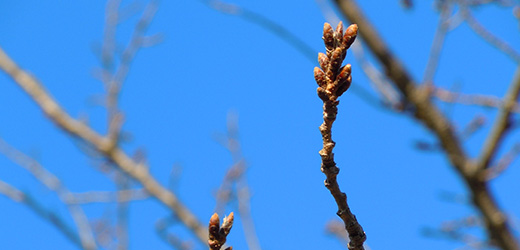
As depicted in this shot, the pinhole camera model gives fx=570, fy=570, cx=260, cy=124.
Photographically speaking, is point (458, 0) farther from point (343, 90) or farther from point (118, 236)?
point (118, 236)

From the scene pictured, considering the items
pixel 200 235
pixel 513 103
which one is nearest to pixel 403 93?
pixel 513 103

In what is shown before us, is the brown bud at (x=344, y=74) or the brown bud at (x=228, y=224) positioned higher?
the brown bud at (x=344, y=74)

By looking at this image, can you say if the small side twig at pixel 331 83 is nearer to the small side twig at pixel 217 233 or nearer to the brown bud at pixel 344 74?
the brown bud at pixel 344 74

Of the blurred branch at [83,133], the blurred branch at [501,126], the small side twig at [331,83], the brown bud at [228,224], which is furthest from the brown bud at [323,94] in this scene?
the blurred branch at [83,133]

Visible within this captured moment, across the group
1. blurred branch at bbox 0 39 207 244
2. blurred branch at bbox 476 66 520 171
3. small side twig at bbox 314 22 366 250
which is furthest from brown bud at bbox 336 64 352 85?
blurred branch at bbox 0 39 207 244

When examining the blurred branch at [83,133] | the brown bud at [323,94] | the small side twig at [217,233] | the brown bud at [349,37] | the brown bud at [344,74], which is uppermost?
the blurred branch at [83,133]

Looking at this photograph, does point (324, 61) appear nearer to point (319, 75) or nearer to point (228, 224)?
point (319, 75)

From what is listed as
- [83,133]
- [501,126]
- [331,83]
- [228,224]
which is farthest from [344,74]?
[83,133]
